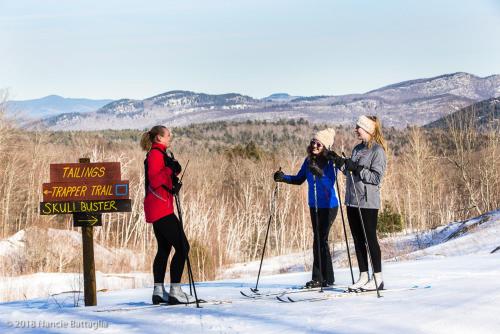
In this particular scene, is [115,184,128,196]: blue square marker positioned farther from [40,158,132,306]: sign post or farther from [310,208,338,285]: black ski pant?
[310,208,338,285]: black ski pant

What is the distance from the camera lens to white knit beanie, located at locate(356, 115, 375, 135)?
24.1 feet

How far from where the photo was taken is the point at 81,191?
27.2ft

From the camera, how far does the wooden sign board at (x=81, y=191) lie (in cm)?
826

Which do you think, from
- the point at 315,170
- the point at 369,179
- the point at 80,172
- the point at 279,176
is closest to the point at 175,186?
the point at 279,176

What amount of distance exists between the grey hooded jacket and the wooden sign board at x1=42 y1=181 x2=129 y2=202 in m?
2.75

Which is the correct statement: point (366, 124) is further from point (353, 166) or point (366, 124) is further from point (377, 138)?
point (353, 166)

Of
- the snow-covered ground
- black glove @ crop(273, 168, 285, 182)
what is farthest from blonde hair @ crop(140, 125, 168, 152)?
the snow-covered ground

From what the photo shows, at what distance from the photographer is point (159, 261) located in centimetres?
709

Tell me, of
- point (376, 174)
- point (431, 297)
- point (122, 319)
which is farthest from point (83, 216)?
point (431, 297)

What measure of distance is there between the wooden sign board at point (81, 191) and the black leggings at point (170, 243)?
4.93 ft

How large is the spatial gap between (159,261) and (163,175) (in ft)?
2.88

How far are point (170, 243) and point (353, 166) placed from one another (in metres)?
1.97

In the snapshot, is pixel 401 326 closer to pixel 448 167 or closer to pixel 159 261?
pixel 159 261

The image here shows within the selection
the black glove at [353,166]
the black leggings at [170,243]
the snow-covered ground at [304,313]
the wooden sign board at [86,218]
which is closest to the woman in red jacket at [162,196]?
the black leggings at [170,243]
